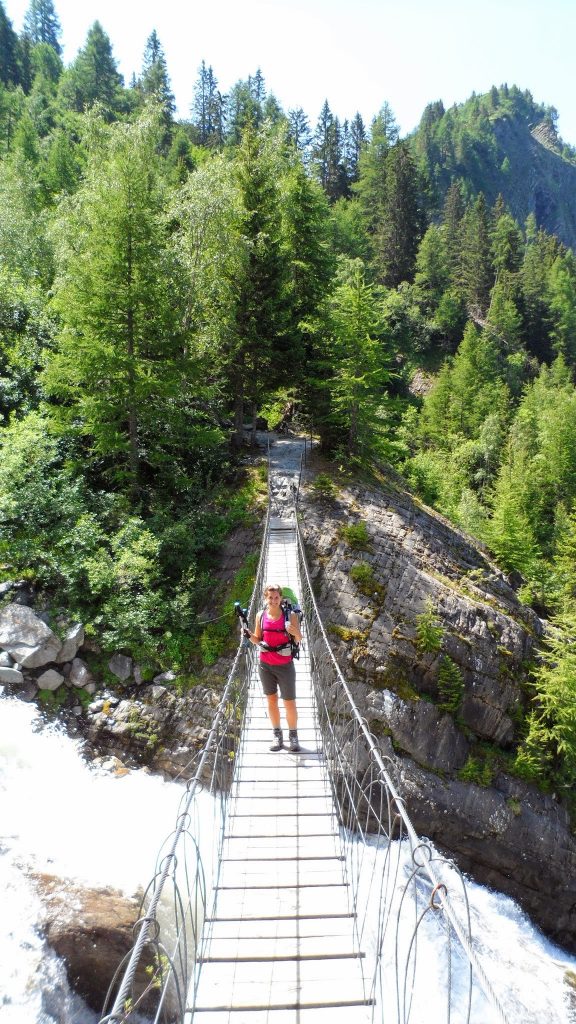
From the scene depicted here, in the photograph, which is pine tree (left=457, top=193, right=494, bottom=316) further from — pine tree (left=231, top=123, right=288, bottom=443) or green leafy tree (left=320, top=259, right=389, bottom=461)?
green leafy tree (left=320, top=259, right=389, bottom=461)

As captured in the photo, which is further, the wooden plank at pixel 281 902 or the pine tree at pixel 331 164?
the pine tree at pixel 331 164

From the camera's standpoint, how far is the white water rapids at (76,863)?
590 cm

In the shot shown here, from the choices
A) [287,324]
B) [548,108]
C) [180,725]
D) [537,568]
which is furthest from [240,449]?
[548,108]

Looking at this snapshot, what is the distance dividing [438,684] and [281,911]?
797 cm

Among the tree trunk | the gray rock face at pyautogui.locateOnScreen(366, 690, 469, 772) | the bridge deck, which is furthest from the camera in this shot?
the tree trunk

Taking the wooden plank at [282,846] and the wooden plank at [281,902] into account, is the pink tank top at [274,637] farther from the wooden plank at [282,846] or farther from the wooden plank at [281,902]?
the wooden plank at [281,902]

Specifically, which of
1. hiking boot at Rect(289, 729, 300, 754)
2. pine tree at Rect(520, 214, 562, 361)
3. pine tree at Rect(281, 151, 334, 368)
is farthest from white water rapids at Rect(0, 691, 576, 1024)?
pine tree at Rect(520, 214, 562, 361)

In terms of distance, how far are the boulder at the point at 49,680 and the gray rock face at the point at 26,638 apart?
21cm

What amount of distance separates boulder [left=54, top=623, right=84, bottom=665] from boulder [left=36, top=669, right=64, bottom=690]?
26cm

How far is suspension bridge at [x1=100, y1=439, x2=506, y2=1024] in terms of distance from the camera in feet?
9.86

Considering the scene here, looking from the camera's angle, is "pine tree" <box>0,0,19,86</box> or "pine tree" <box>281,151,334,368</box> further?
"pine tree" <box>0,0,19,86</box>

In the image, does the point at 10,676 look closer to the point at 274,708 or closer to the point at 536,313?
the point at 274,708

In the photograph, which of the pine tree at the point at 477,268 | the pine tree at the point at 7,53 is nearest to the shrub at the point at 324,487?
the pine tree at the point at 477,268

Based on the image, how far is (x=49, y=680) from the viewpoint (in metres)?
9.71
